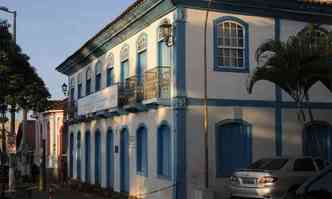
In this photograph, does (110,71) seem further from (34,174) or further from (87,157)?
(34,174)

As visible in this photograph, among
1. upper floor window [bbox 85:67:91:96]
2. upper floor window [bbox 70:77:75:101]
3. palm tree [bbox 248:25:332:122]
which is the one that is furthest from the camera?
upper floor window [bbox 70:77:75:101]

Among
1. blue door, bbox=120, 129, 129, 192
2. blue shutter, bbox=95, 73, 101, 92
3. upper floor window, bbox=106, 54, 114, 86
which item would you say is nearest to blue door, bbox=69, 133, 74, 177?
blue shutter, bbox=95, 73, 101, 92

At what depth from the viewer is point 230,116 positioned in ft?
63.3

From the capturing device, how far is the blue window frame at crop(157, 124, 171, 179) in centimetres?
1933

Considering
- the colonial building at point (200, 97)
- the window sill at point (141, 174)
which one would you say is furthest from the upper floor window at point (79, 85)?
the window sill at point (141, 174)

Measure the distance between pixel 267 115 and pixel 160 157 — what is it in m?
3.73

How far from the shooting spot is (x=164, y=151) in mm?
19797

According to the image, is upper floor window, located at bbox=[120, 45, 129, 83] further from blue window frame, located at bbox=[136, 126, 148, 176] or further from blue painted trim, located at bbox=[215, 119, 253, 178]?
blue painted trim, located at bbox=[215, 119, 253, 178]

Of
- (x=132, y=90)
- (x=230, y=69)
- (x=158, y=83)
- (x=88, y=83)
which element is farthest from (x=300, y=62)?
(x=88, y=83)

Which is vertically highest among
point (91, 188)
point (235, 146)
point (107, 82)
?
point (107, 82)

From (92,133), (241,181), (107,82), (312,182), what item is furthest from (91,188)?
(312,182)

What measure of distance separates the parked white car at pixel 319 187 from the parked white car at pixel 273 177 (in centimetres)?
606

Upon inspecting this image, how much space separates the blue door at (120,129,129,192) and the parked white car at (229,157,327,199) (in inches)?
292

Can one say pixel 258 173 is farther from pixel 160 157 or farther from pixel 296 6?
pixel 296 6
